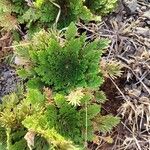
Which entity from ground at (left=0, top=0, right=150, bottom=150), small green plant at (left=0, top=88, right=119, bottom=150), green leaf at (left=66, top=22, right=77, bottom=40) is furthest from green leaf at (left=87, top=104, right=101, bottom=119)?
green leaf at (left=66, top=22, right=77, bottom=40)

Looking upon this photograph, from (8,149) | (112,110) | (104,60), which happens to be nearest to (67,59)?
(104,60)

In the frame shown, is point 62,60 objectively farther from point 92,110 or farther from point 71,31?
point 92,110

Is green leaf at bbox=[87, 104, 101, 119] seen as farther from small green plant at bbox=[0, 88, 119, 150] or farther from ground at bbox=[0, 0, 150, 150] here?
ground at bbox=[0, 0, 150, 150]

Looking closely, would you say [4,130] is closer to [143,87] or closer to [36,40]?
[36,40]

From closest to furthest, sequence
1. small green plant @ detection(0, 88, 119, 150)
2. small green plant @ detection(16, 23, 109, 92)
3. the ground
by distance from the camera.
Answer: small green plant @ detection(0, 88, 119, 150)
small green plant @ detection(16, 23, 109, 92)
the ground

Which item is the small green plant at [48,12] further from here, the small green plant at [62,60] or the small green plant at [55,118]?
the small green plant at [55,118]

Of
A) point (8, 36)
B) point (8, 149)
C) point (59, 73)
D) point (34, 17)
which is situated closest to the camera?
point (8, 149)

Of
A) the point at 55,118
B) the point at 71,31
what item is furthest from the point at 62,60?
the point at 55,118

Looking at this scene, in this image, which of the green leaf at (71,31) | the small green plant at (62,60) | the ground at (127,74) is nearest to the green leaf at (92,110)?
the small green plant at (62,60)
